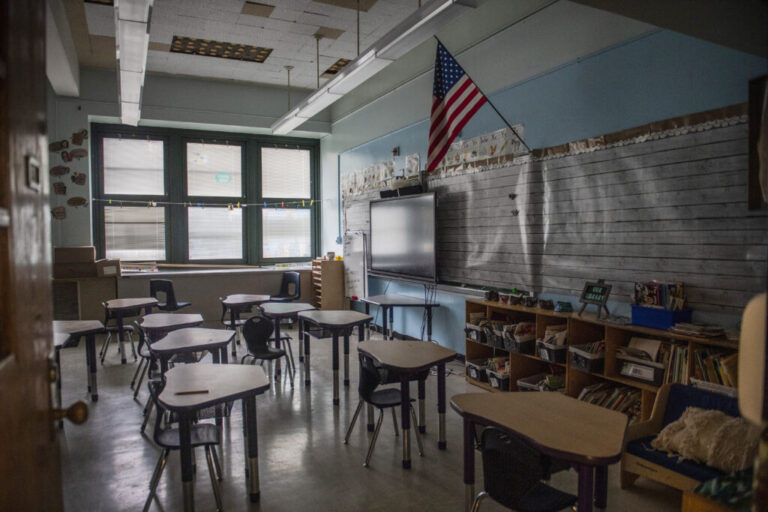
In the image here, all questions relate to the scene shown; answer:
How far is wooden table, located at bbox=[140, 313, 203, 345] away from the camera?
→ 170 inches

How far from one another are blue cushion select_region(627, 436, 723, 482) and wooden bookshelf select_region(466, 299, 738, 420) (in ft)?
1.85

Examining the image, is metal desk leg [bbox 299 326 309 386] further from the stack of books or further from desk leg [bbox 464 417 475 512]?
desk leg [bbox 464 417 475 512]

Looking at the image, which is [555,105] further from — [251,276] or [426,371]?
[251,276]

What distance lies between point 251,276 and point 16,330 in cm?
751

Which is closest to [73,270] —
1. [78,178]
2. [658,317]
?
[78,178]

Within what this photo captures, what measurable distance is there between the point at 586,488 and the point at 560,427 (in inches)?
11.0

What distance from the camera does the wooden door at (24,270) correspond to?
3.11 ft

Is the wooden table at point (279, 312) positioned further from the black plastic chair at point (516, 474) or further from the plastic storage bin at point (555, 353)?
the black plastic chair at point (516, 474)

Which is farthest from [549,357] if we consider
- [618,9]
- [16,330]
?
[16,330]

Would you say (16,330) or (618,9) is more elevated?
(618,9)

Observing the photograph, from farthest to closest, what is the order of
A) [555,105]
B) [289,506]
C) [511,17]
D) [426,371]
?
1. [511,17]
2. [555,105]
3. [426,371]
4. [289,506]

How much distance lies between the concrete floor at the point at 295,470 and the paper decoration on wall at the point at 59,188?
14.1 ft

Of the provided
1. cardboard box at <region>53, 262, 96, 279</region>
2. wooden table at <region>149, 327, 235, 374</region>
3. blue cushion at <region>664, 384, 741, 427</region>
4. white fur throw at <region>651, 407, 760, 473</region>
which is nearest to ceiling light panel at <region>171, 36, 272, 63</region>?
cardboard box at <region>53, 262, 96, 279</region>

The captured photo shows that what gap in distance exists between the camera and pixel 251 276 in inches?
328
